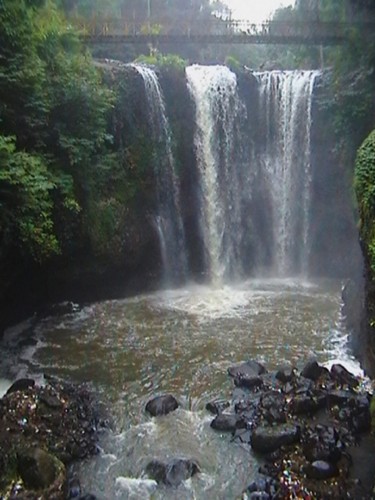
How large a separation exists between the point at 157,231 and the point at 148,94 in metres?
5.04

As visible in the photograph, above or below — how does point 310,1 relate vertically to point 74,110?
above

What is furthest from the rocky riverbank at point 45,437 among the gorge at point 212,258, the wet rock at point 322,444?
the wet rock at point 322,444

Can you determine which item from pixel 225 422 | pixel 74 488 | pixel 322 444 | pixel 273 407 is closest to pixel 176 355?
pixel 225 422

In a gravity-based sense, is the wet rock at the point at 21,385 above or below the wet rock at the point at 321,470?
above

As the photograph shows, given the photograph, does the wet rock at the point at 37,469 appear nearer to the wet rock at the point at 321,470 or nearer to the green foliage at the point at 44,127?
the wet rock at the point at 321,470

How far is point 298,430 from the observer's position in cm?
870

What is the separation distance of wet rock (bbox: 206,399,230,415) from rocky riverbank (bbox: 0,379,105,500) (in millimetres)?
2155

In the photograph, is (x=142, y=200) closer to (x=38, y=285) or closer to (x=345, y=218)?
(x=38, y=285)

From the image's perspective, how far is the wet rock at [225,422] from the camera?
30.3 ft

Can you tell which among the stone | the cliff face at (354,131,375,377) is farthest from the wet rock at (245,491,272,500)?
the cliff face at (354,131,375,377)

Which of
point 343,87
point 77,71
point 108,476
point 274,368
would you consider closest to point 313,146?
point 343,87

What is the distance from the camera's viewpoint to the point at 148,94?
17.8 metres

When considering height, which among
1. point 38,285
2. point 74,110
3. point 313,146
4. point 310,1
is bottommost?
point 38,285

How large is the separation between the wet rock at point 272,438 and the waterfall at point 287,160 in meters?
11.7
